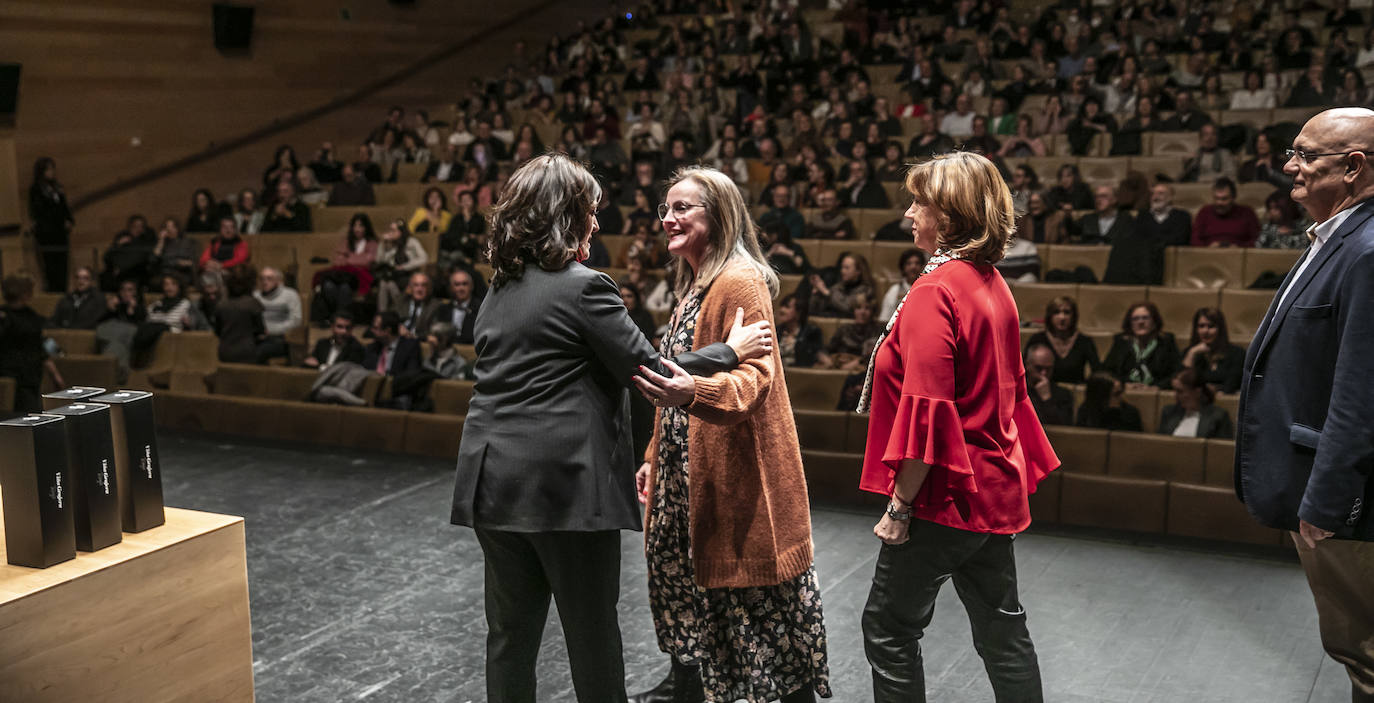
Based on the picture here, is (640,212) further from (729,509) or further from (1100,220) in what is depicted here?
(729,509)

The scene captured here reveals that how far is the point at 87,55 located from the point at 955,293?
873 centimetres

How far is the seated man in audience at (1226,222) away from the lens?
6066mm

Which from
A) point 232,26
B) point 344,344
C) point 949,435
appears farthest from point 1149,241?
point 232,26

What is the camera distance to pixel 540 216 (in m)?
1.91

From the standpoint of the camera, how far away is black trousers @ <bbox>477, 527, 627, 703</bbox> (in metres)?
1.94

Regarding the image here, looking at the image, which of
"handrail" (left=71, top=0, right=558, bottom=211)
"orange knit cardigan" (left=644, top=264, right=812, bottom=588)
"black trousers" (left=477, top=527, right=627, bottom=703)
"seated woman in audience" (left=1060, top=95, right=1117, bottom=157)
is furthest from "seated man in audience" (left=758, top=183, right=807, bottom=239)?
"handrail" (left=71, top=0, right=558, bottom=211)

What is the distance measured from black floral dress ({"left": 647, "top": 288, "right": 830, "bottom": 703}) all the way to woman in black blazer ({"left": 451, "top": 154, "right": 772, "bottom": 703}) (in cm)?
31

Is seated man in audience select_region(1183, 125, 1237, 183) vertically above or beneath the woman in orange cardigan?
above

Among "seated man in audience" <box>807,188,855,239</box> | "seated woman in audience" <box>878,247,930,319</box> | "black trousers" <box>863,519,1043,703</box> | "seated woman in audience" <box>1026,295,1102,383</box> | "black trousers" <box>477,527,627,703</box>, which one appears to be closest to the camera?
"black trousers" <box>477,527,627,703</box>

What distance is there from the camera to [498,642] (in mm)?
2025

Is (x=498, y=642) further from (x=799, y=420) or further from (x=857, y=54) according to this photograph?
(x=857, y=54)

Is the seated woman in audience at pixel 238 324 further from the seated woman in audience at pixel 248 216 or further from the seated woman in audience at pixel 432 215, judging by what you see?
the seated woman in audience at pixel 248 216

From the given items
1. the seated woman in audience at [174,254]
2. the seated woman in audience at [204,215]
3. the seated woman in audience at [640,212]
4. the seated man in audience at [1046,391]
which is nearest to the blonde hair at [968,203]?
the seated man in audience at [1046,391]

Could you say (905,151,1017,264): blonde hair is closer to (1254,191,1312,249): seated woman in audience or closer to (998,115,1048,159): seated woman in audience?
(1254,191,1312,249): seated woman in audience
